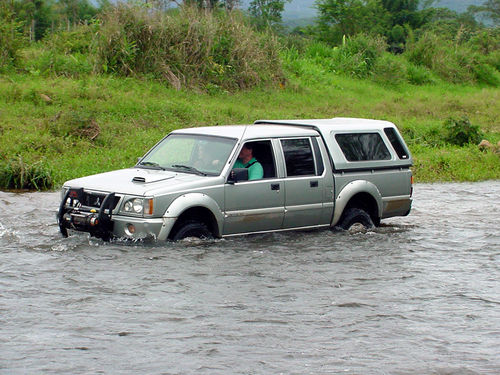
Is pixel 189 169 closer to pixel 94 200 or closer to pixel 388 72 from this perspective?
pixel 94 200

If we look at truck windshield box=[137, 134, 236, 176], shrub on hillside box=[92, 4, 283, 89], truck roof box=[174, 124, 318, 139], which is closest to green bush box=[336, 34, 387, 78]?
shrub on hillside box=[92, 4, 283, 89]

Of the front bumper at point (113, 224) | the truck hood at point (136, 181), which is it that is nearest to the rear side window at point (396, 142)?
the truck hood at point (136, 181)

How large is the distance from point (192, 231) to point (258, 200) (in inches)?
40.2

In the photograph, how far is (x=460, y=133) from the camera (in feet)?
74.2

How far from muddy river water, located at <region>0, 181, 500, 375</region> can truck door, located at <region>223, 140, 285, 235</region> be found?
0.33m

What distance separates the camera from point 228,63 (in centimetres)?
2533

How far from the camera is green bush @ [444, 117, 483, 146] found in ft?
74.1

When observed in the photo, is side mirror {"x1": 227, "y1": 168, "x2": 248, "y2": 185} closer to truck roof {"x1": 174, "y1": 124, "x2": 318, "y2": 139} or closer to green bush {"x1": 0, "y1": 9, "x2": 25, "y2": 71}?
truck roof {"x1": 174, "y1": 124, "x2": 318, "y2": 139}

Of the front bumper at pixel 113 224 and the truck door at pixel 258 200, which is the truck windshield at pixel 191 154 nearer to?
the truck door at pixel 258 200

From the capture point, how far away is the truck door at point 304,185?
10.9 m

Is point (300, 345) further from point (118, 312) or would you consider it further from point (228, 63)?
point (228, 63)

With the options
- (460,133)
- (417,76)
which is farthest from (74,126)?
(417,76)

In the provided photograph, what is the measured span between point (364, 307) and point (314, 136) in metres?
3.58

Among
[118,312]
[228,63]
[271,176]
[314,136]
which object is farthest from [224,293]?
[228,63]
